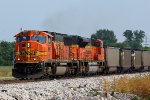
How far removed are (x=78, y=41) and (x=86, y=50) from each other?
1682mm

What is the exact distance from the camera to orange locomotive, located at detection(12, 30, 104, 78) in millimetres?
27141

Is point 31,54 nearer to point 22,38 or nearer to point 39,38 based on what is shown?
point 39,38

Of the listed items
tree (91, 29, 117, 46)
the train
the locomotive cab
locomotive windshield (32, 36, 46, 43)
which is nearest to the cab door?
the train

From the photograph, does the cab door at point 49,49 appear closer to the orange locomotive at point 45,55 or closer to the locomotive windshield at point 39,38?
the orange locomotive at point 45,55

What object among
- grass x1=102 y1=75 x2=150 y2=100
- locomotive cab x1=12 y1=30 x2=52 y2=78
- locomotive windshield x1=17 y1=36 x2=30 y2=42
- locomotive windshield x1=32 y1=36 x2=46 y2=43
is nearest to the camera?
grass x1=102 y1=75 x2=150 y2=100

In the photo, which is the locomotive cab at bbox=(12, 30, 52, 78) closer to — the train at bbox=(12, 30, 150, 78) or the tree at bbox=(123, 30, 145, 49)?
the train at bbox=(12, 30, 150, 78)

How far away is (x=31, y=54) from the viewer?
89.3ft

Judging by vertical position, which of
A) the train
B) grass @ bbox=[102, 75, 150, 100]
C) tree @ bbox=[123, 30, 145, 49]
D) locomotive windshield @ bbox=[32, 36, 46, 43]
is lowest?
grass @ bbox=[102, 75, 150, 100]

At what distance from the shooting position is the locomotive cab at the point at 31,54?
27.0 m

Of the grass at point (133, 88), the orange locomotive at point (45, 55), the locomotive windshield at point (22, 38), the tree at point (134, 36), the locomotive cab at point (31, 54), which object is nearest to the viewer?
the grass at point (133, 88)

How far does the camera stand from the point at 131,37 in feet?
597

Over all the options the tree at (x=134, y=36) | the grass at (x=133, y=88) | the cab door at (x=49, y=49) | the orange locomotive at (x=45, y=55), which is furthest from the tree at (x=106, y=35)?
the grass at (x=133, y=88)

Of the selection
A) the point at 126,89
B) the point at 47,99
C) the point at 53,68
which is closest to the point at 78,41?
the point at 53,68

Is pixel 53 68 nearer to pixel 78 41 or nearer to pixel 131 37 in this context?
pixel 78 41
